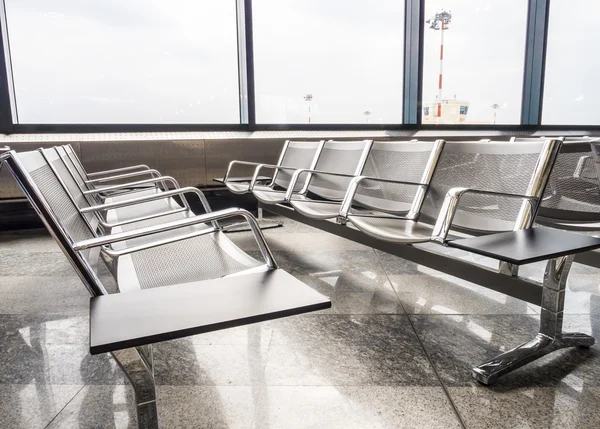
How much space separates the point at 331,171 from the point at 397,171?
29.9 inches

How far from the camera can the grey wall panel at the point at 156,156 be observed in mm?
4023

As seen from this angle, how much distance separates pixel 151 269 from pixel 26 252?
2337 millimetres

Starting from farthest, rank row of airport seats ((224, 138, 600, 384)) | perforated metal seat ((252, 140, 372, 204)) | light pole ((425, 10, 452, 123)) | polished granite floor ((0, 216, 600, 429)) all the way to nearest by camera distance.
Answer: light pole ((425, 10, 452, 123))
perforated metal seat ((252, 140, 372, 204))
row of airport seats ((224, 138, 600, 384))
polished granite floor ((0, 216, 600, 429))

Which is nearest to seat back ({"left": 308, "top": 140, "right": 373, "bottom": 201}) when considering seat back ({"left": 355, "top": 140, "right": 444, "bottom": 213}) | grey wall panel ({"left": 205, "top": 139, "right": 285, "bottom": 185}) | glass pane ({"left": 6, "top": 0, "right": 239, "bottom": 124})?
seat back ({"left": 355, "top": 140, "right": 444, "bottom": 213})

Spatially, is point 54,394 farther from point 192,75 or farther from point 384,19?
point 384,19

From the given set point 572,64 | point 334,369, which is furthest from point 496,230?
point 572,64

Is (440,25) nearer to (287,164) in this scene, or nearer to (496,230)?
(287,164)

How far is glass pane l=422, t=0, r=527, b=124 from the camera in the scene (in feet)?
17.6

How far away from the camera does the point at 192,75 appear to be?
4.78 meters

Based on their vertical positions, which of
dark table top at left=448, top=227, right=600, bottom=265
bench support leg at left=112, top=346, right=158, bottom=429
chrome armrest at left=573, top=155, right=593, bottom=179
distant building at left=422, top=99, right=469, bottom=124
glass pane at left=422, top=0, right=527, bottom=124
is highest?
glass pane at left=422, top=0, right=527, bottom=124

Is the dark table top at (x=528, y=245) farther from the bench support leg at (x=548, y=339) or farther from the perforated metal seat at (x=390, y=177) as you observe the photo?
the perforated metal seat at (x=390, y=177)

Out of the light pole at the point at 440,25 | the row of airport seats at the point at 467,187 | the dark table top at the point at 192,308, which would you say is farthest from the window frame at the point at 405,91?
the dark table top at the point at 192,308

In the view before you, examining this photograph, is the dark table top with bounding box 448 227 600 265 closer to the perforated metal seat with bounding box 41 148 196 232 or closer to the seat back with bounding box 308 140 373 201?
the perforated metal seat with bounding box 41 148 196 232

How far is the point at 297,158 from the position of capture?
3.66 meters
